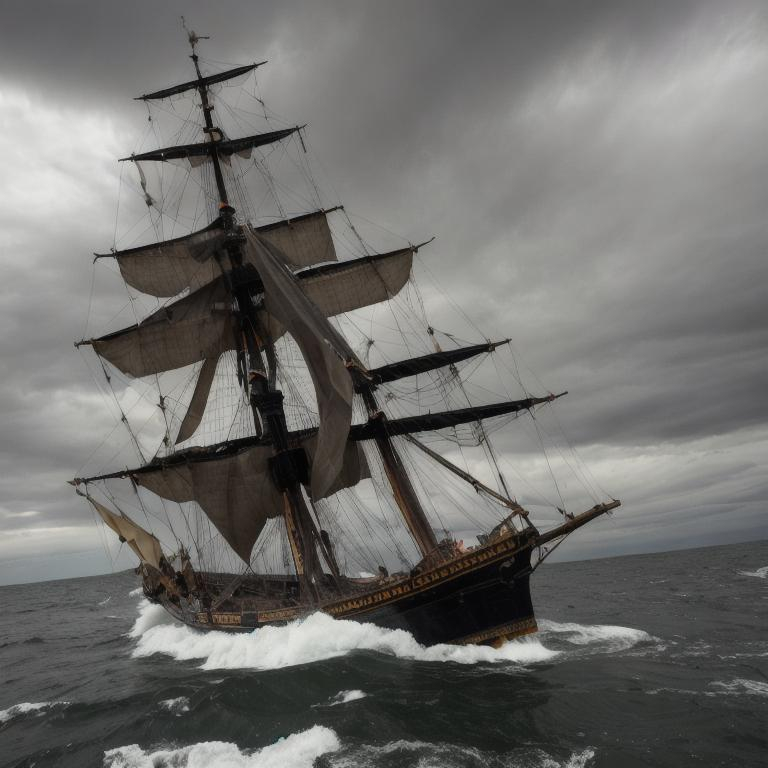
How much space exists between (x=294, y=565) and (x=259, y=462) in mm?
5329

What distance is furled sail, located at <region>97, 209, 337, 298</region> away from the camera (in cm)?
3044

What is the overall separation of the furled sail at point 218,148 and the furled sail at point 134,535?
20471mm

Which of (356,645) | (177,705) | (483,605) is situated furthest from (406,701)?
(356,645)

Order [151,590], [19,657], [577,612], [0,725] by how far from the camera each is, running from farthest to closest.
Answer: [151,590]
[577,612]
[19,657]
[0,725]

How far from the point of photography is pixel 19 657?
27.0 m

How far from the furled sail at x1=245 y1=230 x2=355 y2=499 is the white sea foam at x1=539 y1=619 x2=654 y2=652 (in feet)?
37.0

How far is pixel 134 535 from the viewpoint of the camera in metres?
28.0

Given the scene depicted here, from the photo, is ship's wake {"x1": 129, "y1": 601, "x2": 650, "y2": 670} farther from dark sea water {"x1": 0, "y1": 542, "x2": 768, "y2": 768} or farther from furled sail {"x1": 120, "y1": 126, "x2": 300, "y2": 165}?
furled sail {"x1": 120, "y1": 126, "x2": 300, "y2": 165}

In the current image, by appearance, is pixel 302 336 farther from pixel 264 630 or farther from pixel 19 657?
pixel 19 657

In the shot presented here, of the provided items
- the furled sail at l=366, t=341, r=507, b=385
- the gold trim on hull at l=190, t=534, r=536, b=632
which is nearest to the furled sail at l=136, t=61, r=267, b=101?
the furled sail at l=366, t=341, r=507, b=385

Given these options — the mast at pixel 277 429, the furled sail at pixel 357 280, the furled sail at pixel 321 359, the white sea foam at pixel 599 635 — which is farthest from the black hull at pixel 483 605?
the furled sail at pixel 357 280

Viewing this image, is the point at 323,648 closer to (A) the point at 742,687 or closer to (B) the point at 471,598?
(B) the point at 471,598

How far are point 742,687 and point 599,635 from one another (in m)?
7.96

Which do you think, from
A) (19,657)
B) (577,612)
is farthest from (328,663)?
(19,657)
